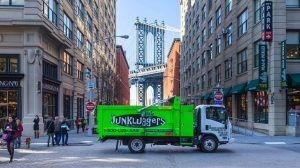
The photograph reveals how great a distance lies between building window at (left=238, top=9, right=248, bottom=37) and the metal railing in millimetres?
8108

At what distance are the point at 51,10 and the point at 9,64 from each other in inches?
274

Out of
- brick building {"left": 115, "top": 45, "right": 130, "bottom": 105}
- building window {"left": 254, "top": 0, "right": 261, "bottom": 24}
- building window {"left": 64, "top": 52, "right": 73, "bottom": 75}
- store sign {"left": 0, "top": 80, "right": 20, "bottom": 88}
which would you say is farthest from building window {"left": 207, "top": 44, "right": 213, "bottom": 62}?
store sign {"left": 0, "top": 80, "right": 20, "bottom": 88}

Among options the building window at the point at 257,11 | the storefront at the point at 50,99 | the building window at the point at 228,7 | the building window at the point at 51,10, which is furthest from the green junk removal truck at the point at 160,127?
the building window at the point at 228,7

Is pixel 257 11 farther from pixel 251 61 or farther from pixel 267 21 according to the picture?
pixel 267 21

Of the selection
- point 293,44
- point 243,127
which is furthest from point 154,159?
point 243,127

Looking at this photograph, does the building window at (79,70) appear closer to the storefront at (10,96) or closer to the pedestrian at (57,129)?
the storefront at (10,96)

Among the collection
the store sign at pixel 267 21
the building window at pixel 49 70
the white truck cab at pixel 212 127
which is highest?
the store sign at pixel 267 21

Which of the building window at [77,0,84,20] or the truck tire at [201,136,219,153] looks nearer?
the truck tire at [201,136,219,153]

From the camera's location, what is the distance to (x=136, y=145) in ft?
67.9

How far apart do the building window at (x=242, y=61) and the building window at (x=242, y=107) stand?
7.88ft

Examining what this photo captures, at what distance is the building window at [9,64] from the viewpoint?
108ft

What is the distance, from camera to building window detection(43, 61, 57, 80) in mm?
35844

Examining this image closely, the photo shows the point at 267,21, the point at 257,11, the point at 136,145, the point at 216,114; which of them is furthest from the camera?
the point at 257,11

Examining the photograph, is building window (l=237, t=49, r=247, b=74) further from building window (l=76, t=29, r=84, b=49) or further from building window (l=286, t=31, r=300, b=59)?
building window (l=76, t=29, r=84, b=49)
